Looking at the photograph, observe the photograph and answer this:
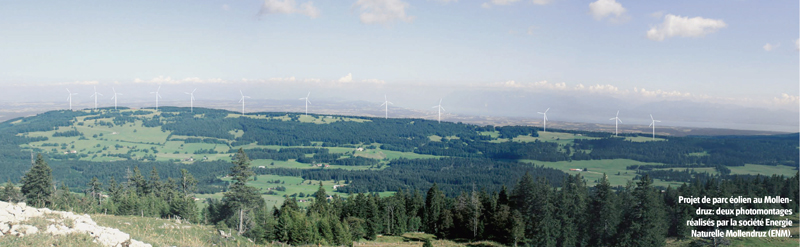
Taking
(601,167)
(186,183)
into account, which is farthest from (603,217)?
(601,167)

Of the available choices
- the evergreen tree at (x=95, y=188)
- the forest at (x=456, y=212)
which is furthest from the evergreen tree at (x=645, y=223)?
the evergreen tree at (x=95, y=188)

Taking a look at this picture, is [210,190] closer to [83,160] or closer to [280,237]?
[83,160]

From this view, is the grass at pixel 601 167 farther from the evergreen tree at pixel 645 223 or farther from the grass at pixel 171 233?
the grass at pixel 171 233

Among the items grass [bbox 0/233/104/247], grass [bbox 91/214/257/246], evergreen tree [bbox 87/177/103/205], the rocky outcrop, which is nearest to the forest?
evergreen tree [bbox 87/177/103/205]

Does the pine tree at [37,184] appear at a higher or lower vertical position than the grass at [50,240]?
lower

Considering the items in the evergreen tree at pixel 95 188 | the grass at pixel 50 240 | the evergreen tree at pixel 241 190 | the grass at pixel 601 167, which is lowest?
the grass at pixel 601 167

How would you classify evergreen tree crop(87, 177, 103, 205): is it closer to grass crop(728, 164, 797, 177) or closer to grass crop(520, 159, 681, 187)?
grass crop(520, 159, 681, 187)

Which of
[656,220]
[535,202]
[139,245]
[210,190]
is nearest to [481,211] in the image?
[535,202]

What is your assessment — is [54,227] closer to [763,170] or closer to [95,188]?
[95,188]
